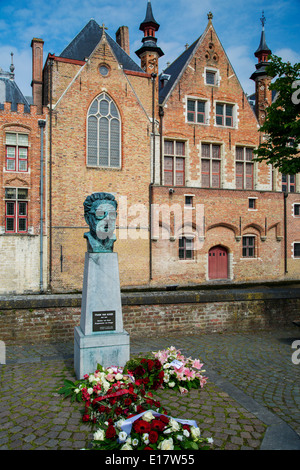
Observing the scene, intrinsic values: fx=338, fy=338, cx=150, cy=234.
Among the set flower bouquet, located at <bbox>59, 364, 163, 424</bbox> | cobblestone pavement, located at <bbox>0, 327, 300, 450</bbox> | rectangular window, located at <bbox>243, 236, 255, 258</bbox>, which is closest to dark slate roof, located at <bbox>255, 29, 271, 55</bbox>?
rectangular window, located at <bbox>243, 236, 255, 258</bbox>

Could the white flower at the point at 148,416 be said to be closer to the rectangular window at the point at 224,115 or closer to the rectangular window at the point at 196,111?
the rectangular window at the point at 196,111

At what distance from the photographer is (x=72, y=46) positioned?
19.3m

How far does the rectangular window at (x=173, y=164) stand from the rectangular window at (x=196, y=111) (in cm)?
191

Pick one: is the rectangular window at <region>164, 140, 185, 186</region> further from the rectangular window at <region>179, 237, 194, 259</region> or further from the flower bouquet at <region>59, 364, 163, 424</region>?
→ the flower bouquet at <region>59, 364, 163, 424</region>

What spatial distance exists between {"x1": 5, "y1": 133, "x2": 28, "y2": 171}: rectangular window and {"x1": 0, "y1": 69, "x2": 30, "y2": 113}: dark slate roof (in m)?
2.11

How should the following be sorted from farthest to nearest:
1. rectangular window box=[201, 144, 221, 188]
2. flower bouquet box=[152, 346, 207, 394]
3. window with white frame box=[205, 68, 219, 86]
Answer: window with white frame box=[205, 68, 219, 86] < rectangular window box=[201, 144, 221, 188] < flower bouquet box=[152, 346, 207, 394]

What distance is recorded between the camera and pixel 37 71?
18688 millimetres

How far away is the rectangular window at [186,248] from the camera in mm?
20125

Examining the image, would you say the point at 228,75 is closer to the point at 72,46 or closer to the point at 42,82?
the point at 72,46

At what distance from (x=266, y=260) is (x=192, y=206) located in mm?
6318

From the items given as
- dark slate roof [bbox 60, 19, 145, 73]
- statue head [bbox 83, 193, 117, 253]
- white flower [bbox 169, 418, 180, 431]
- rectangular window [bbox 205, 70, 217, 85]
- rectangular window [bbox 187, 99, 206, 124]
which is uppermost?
dark slate roof [bbox 60, 19, 145, 73]

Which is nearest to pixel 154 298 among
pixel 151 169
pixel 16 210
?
pixel 16 210

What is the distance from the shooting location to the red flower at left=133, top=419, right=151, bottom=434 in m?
3.70
